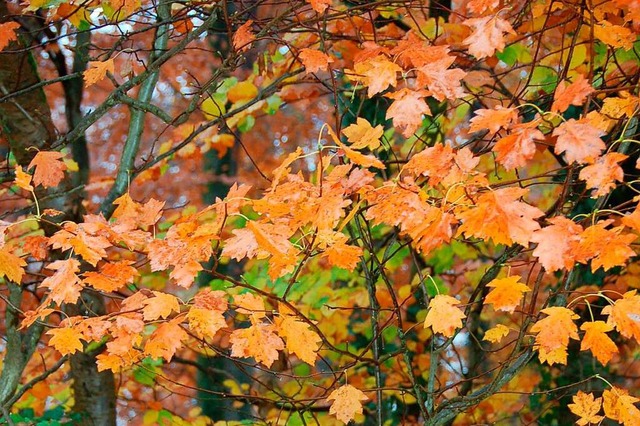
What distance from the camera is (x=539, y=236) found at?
182cm

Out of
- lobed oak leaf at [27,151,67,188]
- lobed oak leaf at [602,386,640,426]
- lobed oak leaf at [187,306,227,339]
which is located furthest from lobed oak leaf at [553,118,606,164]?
lobed oak leaf at [27,151,67,188]

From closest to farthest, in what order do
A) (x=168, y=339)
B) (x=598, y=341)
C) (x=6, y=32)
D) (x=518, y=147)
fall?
(x=518, y=147) < (x=598, y=341) < (x=168, y=339) < (x=6, y=32)

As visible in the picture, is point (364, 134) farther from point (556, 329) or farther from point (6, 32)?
point (6, 32)

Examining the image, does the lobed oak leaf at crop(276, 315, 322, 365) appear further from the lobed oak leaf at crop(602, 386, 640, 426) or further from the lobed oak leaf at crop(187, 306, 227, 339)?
the lobed oak leaf at crop(602, 386, 640, 426)

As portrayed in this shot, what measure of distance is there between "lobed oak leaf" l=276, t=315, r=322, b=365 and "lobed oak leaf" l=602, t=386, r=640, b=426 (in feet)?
3.25

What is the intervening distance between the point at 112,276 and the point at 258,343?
578mm

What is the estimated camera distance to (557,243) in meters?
1.83

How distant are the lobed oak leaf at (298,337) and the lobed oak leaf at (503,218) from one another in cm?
70

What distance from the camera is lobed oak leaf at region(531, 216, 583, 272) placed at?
1806mm

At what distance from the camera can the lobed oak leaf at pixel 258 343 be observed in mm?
2189

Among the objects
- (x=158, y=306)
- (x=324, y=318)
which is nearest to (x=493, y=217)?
(x=158, y=306)

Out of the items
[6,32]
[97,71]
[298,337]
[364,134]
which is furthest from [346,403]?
[6,32]

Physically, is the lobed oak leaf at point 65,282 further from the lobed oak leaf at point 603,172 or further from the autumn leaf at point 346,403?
the lobed oak leaf at point 603,172

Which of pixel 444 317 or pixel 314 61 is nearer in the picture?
pixel 444 317
